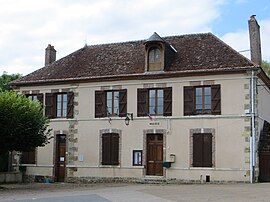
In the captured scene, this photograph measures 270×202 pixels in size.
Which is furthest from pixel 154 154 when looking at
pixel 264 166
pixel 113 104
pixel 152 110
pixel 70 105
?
pixel 70 105

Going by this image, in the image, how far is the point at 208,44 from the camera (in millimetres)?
25797

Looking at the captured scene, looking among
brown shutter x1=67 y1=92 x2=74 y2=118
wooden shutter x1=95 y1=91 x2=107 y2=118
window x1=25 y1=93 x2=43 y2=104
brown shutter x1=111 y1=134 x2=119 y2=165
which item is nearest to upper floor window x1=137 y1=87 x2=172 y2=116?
brown shutter x1=111 y1=134 x2=119 y2=165

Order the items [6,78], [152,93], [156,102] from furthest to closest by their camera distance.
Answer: [6,78], [152,93], [156,102]

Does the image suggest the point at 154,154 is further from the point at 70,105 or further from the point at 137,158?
the point at 70,105

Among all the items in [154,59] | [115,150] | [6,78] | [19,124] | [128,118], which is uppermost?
[6,78]

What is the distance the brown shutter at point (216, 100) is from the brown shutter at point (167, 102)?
7.30ft

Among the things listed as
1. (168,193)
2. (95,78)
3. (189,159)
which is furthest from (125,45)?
(168,193)

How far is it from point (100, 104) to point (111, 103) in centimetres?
64

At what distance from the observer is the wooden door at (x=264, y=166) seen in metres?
22.9

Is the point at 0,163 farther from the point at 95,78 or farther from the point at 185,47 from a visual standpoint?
the point at 185,47

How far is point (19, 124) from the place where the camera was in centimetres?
2120

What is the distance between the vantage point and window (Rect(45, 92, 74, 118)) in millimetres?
26844

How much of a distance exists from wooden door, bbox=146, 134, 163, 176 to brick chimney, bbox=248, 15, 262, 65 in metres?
6.29

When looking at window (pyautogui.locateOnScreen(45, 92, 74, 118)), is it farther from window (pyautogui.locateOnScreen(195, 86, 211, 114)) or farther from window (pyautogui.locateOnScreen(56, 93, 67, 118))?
window (pyautogui.locateOnScreen(195, 86, 211, 114))
